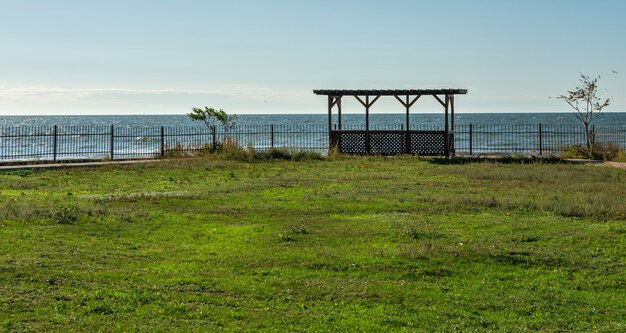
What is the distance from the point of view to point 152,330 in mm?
8883

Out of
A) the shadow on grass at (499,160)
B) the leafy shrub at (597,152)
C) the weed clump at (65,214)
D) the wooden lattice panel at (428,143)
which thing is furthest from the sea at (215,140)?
the weed clump at (65,214)

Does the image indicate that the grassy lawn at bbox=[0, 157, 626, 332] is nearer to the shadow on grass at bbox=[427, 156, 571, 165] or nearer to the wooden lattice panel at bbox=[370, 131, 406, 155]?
the shadow on grass at bbox=[427, 156, 571, 165]

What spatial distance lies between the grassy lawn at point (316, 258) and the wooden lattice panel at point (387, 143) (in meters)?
14.8

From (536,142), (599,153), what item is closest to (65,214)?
(599,153)

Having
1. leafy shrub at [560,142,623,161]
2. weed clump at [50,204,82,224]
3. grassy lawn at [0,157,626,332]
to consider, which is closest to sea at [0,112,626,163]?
leafy shrub at [560,142,623,161]

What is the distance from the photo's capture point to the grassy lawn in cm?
951

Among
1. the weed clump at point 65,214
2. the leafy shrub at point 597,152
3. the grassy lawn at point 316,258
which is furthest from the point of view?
the leafy shrub at point 597,152

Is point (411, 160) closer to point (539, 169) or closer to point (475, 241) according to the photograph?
point (539, 169)

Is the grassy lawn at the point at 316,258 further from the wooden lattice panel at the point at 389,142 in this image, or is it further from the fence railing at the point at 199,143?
the fence railing at the point at 199,143

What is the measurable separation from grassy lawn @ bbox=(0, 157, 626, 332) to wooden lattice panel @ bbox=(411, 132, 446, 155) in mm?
13982

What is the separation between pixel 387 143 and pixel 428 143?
73.8 inches

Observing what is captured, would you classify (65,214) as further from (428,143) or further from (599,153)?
(599,153)

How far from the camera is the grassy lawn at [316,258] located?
9.51 m

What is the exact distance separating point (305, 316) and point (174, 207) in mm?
9623
